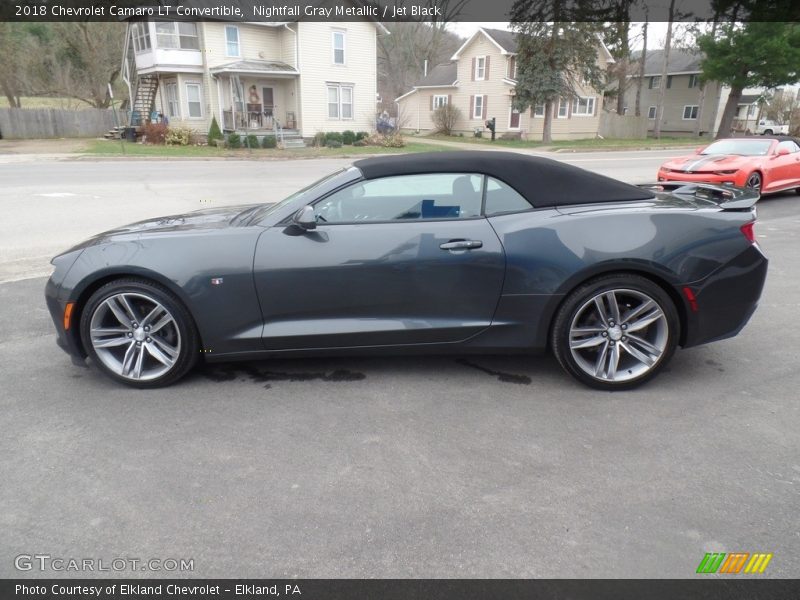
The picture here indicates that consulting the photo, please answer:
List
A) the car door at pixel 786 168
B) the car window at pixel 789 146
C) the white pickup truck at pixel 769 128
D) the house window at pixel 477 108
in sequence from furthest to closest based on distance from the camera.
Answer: the white pickup truck at pixel 769 128, the house window at pixel 477 108, the car window at pixel 789 146, the car door at pixel 786 168

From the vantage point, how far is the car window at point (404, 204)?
3771 millimetres

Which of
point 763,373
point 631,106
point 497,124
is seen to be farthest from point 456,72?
point 763,373

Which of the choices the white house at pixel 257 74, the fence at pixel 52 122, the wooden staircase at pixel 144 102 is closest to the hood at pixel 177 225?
the white house at pixel 257 74

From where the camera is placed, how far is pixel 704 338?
382 cm

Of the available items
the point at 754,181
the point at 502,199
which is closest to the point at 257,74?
the point at 754,181

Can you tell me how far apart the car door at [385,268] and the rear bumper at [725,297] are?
130 centimetres

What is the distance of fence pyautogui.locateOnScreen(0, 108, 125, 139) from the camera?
30.4 m

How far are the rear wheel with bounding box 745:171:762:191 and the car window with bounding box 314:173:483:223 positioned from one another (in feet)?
32.8

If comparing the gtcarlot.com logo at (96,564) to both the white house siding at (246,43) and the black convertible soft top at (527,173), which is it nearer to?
the black convertible soft top at (527,173)

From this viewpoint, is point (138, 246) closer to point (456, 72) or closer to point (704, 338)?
point (704, 338)

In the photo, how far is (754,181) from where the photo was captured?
37.9 ft

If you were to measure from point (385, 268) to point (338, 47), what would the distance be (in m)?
30.3

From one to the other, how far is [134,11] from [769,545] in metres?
35.1

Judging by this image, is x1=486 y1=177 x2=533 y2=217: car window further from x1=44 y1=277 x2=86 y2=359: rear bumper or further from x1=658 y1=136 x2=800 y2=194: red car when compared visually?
x1=658 y1=136 x2=800 y2=194: red car
